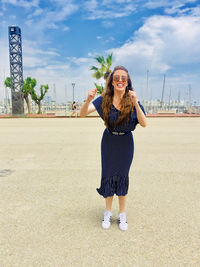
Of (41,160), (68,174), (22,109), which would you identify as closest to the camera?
(68,174)

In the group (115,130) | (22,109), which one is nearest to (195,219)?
(115,130)

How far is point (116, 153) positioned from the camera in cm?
239

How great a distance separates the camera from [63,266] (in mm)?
1845

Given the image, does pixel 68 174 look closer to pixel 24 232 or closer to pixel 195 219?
pixel 24 232

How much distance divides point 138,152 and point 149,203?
10.6 ft

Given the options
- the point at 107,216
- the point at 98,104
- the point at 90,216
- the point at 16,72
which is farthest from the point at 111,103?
the point at 16,72

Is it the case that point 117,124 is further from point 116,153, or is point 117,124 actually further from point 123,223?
point 123,223

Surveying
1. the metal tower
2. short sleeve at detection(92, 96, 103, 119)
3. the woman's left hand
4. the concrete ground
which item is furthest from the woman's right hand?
the metal tower

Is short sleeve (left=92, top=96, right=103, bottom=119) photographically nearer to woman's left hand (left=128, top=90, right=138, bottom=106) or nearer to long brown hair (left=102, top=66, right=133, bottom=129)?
long brown hair (left=102, top=66, right=133, bottom=129)

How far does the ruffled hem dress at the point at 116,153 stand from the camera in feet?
7.64

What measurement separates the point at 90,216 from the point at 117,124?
1279mm

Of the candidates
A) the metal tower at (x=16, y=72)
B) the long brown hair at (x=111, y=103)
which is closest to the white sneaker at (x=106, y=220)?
the long brown hair at (x=111, y=103)

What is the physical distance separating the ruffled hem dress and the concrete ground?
50 cm

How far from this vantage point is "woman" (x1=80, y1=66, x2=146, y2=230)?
7.50 ft
